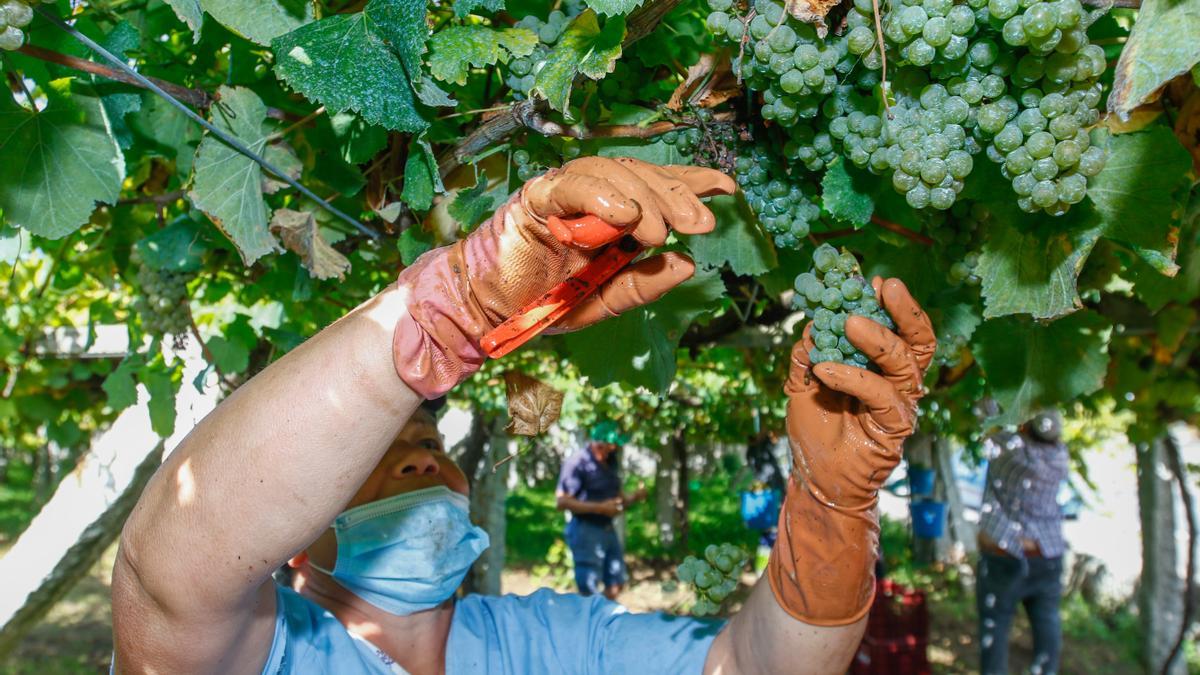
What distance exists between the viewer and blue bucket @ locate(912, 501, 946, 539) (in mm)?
9438

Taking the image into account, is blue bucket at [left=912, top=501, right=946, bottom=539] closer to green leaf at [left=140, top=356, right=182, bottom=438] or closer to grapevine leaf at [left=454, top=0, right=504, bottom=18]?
green leaf at [left=140, top=356, right=182, bottom=438]

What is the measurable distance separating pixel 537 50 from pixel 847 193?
47cm

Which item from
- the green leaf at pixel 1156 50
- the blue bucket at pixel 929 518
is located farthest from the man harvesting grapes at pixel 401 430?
the blue bucket at pixel 929 518

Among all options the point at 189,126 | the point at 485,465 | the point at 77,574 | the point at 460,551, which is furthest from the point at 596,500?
the point at 189,126

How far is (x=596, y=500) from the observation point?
7895 mm

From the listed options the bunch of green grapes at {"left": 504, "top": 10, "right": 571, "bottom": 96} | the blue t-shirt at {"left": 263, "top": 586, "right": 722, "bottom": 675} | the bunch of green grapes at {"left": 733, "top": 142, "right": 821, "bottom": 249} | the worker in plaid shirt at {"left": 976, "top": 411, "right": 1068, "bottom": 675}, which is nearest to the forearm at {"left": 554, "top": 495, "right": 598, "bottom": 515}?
the worker in plaid shirt at {"left": 976, "top": 411, "right": 1068, "bottom": 675}

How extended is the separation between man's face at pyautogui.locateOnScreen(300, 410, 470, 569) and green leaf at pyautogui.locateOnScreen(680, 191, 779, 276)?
0.87 meters

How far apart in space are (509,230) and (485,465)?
6.15m

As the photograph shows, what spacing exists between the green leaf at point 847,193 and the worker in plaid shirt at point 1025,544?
4.75 m

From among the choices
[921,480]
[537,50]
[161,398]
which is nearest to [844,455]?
[537,50]

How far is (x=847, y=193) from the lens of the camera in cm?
125

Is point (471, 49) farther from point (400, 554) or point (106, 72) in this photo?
point (400, 554)

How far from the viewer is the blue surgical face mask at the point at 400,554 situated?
1.99m

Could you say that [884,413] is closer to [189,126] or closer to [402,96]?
[402,96]
